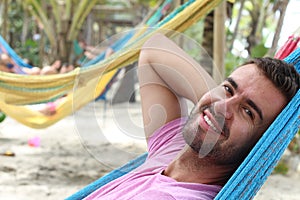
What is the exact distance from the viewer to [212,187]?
44.9 inches

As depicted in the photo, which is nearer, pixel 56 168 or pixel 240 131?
pixel 240 131

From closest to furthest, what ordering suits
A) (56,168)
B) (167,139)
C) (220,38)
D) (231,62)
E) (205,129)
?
(205,129) < (167,139) < (220,38) < (56,168) < (231,62)

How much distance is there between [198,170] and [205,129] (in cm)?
14

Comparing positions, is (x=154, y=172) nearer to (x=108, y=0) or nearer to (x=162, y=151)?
(x=162, y=151)

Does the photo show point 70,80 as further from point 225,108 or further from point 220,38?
point 225,108

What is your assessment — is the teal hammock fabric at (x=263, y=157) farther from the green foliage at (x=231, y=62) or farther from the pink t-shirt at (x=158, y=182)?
the green foliage at (x=231, y=62)

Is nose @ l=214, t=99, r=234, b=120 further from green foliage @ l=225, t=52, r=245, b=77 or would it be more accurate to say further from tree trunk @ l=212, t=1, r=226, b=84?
green foliage @ l=225, t=52, r=245, b=77

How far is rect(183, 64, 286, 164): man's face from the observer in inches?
42.4

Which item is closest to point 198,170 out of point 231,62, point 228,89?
point 228,89

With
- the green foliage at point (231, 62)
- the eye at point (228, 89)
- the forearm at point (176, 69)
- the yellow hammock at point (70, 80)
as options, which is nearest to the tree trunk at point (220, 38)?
the yellow hammock at point (70, 80)

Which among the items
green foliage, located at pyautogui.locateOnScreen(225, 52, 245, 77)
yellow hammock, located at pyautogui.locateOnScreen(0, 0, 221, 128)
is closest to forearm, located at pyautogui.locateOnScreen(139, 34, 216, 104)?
yellow hammock, located at pyautogui.locateOnScreen(0, 0, 221, 128)

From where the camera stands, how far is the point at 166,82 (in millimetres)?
1328

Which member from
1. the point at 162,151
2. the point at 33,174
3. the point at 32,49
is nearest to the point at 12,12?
the point at 32,49

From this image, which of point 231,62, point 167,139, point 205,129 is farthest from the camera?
point 231,62
